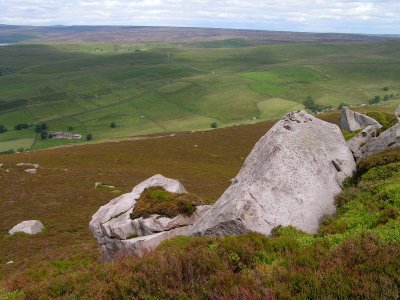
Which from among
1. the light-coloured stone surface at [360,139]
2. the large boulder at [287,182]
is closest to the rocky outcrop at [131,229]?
the large boulder at [287,182]

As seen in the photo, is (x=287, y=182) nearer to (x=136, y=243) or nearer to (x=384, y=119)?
(x=136, y=243)

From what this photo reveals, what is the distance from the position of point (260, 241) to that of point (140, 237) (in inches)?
329

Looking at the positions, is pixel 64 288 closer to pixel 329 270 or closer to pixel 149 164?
pixel 329 270

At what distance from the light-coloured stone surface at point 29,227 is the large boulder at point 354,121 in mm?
30832

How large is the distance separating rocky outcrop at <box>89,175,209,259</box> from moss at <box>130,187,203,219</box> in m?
0.33

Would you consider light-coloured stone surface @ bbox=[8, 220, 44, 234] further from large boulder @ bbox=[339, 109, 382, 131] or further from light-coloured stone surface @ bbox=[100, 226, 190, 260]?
large boulder @ bbox=[339, 109, 382, 131]

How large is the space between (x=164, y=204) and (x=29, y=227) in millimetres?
21673

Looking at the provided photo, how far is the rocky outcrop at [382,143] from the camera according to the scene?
22.6m

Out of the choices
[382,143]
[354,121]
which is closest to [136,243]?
[382,143]

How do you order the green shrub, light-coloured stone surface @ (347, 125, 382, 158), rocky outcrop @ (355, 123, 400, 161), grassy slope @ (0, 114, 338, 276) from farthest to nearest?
grassy slope @ (0, 114, 338, 276)
light-coloured stone surface @ (347, 125, 382, 158)
rocky outcrop @ (355, 123, 400, 161)
the green shrub

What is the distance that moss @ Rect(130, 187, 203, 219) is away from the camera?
21812 millimetres

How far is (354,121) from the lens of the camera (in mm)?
35562

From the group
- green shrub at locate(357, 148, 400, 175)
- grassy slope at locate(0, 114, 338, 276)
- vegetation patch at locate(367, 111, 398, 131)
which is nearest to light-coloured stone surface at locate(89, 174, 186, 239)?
grassy slope at locate(0, 114, 338, 276)

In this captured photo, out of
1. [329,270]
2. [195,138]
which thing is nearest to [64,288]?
[329,270]
